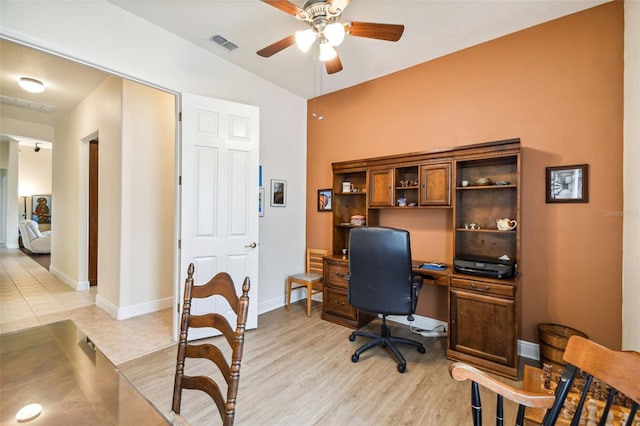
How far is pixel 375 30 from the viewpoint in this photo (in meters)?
2.05

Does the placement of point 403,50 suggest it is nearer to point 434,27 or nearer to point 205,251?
point 434,27

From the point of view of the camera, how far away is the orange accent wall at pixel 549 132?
89.4 inches

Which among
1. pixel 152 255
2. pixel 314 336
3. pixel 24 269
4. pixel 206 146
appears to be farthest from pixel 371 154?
pixel 24 269

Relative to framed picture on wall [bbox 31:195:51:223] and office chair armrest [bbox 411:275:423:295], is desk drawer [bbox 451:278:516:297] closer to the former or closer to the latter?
office chair armrest [bbox 411:275:423:295]

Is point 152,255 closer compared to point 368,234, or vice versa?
point 368,234

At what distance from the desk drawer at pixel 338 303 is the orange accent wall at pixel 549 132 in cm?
82

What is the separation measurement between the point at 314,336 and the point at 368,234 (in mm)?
1340

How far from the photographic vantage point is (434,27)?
2.60 m

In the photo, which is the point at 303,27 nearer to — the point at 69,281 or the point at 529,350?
the point at 529,350

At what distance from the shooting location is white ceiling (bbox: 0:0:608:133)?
2342 mm

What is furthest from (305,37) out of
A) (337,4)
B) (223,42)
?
(223,42)

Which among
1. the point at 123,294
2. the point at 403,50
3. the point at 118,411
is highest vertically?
the point at 403,50

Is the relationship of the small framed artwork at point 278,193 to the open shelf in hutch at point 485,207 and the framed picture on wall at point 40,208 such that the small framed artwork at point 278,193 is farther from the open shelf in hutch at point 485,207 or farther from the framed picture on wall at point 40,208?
the framed picture on wall at point 40,208

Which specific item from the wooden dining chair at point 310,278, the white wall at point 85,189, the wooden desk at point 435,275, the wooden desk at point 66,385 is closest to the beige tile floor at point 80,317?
the white wall at point 85,189
